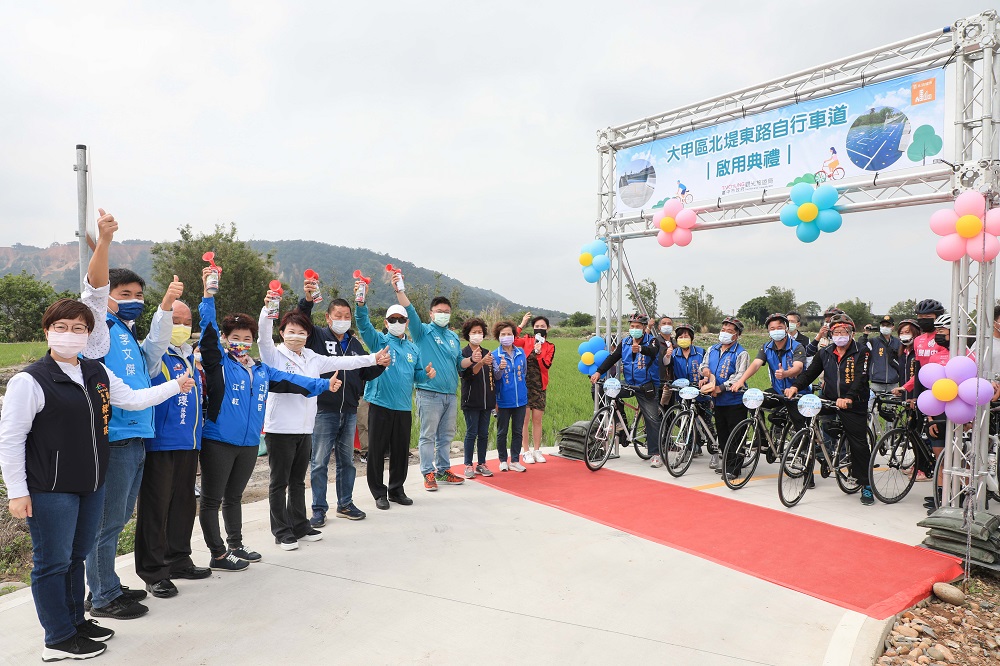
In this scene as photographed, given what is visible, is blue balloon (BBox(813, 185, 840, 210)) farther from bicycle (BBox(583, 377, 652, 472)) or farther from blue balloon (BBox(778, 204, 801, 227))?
bicycle (BBox(583, 377, 652, 472))

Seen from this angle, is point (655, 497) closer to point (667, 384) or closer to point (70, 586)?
point (667, 384)

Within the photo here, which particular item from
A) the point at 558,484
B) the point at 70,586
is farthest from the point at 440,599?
the point at 558,484

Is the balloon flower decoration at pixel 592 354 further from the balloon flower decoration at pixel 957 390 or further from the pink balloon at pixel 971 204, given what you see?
the pink balloon at pixel 971 204

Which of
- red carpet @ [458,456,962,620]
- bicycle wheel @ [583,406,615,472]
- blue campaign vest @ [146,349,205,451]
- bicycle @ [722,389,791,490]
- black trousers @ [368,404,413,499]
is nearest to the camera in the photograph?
blue campaign vest @ [146,349,205,451]

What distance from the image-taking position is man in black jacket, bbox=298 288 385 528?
15.8ft

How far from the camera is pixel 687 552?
14.4 feet

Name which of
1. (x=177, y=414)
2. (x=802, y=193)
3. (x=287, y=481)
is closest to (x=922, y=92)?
(x=802, y=193)

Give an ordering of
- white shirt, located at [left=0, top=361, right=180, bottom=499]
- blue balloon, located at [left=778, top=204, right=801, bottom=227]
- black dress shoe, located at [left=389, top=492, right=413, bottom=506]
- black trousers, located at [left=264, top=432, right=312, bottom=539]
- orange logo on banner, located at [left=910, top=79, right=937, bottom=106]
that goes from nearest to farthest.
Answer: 1. white shirt, located at [left=0, top=361, right=180, bottom=499]
2. black trousers, located at [left=264, top=432, right=312, bottom=539]
3. orange logo on banner, located at [left=910, top=79, right=937, bottom=106]
4. black dress shoe, located at [left=389, top=492, right=413, bottom=506]
5. blue balloon, located at [left=778, top=204, right=801, bottom=227]

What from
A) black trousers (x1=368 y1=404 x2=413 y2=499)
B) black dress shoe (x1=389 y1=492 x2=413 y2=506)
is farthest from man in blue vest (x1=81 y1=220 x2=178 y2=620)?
black dress shoe (x1=389 y1=492 x2=413 y2=506)

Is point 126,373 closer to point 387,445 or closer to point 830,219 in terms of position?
point 387,445

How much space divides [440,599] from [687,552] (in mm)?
1861

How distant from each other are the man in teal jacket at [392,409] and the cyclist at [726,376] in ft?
10.4

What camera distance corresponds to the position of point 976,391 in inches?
181

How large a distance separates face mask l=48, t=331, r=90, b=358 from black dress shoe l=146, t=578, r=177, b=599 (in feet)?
4.94
